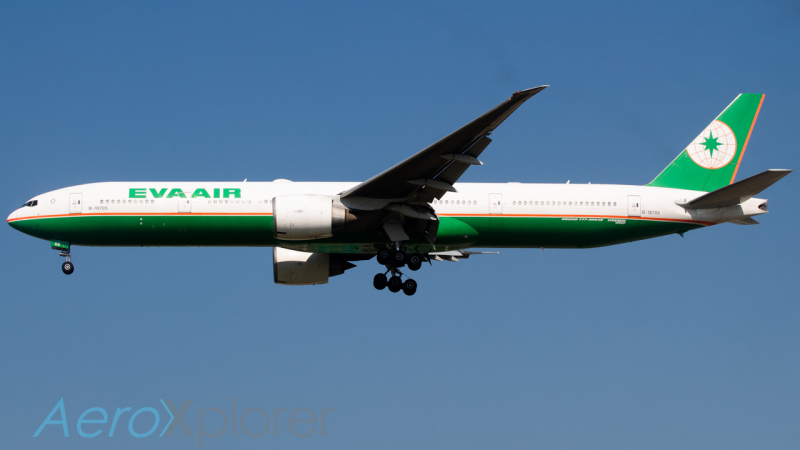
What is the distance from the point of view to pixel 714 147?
37375 mm

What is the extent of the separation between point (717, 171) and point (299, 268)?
17462mm

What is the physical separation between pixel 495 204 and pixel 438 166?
14.1 ft

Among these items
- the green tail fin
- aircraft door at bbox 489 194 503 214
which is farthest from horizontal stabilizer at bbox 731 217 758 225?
aircraft door at bbox 489 194 503 214

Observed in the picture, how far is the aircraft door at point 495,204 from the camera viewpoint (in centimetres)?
3353

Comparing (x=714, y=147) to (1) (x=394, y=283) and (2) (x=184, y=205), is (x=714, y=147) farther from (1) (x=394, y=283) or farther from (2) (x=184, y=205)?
(2) (x=184, y=205)

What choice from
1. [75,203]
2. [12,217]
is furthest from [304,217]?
[12,217]

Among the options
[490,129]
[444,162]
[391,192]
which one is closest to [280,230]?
[391,192]

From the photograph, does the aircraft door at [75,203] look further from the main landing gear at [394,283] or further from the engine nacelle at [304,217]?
the main landing gear at [394,283]

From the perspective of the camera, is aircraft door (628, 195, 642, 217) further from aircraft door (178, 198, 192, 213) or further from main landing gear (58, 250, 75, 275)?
main landing gear (58, 250, 75, 275)

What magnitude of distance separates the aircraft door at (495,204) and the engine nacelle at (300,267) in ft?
22.8

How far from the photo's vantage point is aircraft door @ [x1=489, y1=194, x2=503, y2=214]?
33.5m

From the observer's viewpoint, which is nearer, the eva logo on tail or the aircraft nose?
the aircraft nose

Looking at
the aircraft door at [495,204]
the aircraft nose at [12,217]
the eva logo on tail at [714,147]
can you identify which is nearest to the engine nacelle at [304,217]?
the aircraft door at [495,204]

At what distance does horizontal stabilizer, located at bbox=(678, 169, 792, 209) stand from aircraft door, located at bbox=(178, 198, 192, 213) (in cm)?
1853
